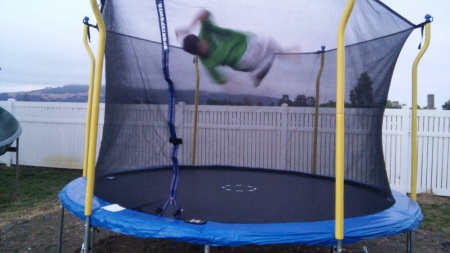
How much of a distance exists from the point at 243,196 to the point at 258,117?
22.9 inches

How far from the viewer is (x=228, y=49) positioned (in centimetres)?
232

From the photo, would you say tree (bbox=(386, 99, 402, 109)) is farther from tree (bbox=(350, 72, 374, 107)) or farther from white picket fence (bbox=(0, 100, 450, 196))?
tree (bbox=(350, 72, 374, 107))

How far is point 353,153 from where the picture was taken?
2.05 meters

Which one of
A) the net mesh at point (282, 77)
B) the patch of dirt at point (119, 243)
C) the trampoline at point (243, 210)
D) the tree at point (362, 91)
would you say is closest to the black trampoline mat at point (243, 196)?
the trampoline at point (243, 210)

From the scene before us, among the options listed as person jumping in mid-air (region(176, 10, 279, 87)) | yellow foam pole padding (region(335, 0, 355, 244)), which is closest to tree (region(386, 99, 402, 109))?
person jumping in mid-air (region(176, 10, 279, 87))

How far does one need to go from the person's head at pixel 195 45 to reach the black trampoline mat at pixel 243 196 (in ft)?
2.89

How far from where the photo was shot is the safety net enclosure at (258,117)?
174 centimetres

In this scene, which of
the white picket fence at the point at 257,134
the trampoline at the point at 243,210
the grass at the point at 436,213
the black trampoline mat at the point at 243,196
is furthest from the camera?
the grass at the point at 436,213

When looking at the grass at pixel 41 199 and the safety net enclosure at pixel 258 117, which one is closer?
the safety net enclosure at pixel 258 117

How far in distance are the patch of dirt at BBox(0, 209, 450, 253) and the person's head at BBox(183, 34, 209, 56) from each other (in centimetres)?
131

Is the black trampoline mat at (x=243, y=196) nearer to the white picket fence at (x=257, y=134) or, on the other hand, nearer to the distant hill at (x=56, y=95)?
the white picket fence at (x=257, y=134)

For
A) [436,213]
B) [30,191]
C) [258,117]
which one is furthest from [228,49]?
[30,191]

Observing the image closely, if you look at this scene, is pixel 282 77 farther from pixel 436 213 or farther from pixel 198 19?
pixel 436 213

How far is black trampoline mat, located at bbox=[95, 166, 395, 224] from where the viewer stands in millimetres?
1914
